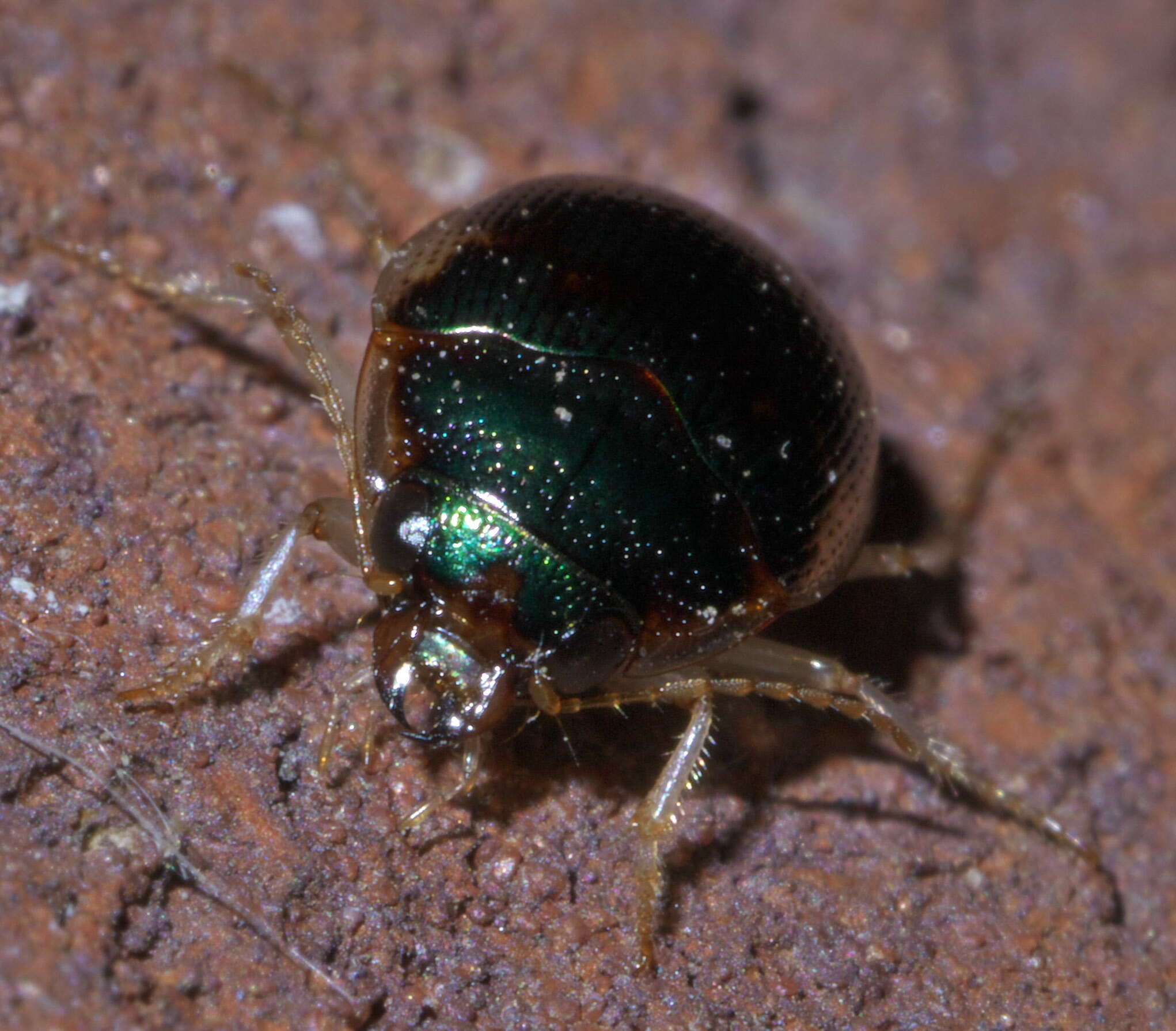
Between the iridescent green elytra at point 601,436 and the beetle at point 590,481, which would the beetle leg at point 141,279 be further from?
the iridescent green elytra at point 601,436

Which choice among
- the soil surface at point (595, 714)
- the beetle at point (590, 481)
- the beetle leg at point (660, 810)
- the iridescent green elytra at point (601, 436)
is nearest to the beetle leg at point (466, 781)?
the beetle at point (590, 481)

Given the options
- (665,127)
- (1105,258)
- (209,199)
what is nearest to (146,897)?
(209,199)

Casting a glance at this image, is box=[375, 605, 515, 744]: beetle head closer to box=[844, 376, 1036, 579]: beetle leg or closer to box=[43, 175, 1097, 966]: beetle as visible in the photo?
box=[43, 175, 1097, 966]: beetle

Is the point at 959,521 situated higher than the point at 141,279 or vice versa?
the point at 141,279

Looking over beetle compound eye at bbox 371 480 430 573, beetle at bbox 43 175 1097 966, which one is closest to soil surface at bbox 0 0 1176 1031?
beetle at bbox 43 175 1097 966

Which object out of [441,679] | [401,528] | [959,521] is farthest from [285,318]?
[959,521]

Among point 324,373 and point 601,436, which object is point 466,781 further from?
point 324,373

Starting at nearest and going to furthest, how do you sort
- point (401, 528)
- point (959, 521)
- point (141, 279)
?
point (401, 528) < point (141, 279) < point (959, 521)

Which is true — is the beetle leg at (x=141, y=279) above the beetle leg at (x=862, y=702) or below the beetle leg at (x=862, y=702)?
above
